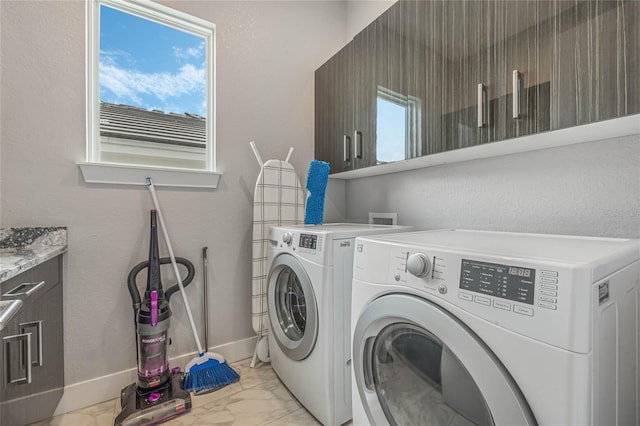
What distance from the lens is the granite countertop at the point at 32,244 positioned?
1037 mm

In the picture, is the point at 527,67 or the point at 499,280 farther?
the point at 527,67

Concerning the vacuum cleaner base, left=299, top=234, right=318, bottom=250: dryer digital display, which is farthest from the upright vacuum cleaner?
left=299, top=234, right=318, bottom=250: dryer digital display

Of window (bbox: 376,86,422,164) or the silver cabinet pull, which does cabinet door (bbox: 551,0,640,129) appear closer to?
window (bbox: 376,86,422,164)

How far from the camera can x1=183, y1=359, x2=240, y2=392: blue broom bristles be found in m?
1.51

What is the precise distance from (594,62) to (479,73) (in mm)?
350

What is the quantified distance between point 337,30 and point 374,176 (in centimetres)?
128

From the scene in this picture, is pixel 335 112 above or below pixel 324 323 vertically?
above

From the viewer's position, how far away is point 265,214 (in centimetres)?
181

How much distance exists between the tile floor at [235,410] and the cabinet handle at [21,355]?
426 mm

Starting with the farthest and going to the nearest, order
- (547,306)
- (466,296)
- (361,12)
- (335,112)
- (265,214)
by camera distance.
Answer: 1. (361,12)
2. (335,112)
3. (265,214)
4. (466,296)
5. (547,306)

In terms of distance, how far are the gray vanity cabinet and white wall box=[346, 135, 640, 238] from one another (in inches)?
71.7

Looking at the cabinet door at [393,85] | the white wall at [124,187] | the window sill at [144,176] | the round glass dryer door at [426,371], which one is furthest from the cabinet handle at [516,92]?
the window sill at [144,176]

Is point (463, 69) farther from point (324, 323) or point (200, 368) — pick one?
point (200, 368)

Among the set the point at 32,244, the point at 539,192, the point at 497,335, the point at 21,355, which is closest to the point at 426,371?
the point at 497,335
